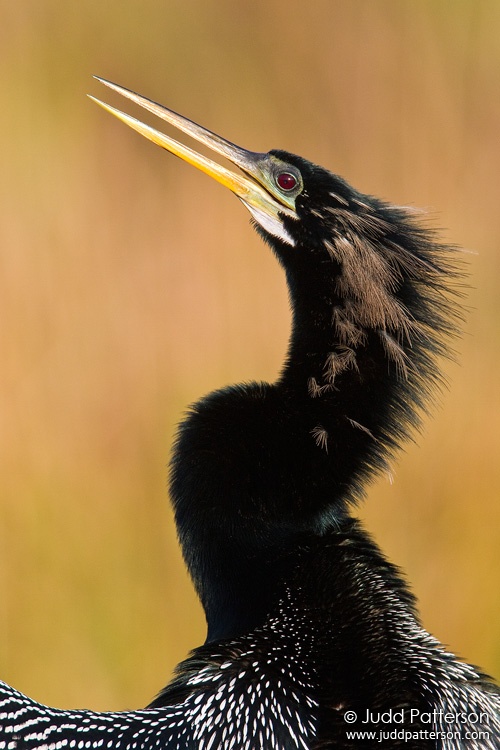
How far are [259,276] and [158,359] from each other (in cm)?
49

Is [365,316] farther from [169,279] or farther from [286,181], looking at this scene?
[169,279]

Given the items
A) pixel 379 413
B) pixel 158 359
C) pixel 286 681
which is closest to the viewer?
pixel 286 681

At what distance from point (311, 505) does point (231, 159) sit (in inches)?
34.4

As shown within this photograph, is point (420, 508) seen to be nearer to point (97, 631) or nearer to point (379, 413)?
point (97, 631)

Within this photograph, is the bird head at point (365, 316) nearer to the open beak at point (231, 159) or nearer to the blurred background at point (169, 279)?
the open beak at point (231, 159)

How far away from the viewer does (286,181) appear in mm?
2600

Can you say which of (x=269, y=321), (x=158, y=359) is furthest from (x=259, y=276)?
(x=158, y=359)

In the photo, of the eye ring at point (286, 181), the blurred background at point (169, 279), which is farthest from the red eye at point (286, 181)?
the blurred background at point (169, 279)

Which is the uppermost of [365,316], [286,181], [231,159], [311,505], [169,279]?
[169,279]

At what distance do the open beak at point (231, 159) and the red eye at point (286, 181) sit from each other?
0.03 metres

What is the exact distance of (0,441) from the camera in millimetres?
4008

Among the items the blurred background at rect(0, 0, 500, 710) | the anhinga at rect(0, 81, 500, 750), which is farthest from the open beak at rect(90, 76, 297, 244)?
the blurred background at rect(0, 0, 500, 710)

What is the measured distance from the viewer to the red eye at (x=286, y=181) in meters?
2.58

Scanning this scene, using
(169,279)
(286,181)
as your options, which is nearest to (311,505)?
(286,181)
